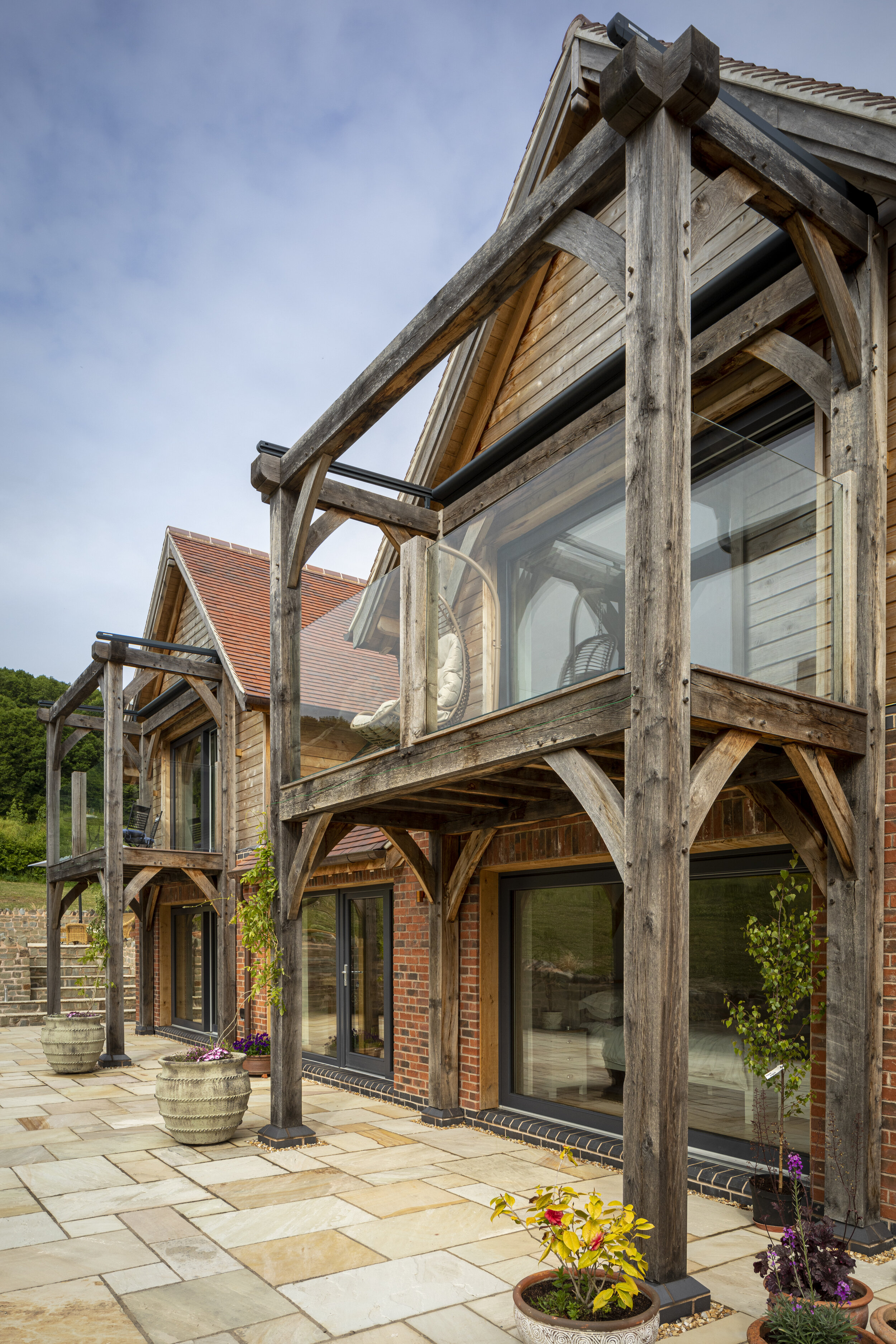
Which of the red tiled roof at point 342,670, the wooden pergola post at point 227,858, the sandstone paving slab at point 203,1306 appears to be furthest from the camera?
the wooden pergola post at point 227,858

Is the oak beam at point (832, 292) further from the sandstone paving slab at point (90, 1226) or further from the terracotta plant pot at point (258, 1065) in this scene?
the terracotta plant pot at point (258, 1065)

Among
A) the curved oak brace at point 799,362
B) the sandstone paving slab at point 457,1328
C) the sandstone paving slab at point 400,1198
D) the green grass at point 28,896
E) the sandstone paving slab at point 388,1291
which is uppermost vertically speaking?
the curved oak brace at point 799,362

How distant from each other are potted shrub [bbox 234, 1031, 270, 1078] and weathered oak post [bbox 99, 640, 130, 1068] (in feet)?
5.73

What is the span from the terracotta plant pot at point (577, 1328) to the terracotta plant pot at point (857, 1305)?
504mm

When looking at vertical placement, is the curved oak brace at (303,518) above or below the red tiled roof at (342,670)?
above

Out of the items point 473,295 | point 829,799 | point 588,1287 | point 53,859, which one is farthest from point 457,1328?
point 53,859

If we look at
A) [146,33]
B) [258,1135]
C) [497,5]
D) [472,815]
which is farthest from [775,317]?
[497,5]

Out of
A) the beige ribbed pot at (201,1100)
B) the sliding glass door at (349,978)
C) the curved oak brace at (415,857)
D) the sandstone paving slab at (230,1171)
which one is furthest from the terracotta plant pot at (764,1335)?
the sliding glass door at (349,978)

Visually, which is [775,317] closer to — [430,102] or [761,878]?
[761,878]

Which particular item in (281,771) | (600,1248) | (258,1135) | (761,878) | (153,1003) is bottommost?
(153,1003)

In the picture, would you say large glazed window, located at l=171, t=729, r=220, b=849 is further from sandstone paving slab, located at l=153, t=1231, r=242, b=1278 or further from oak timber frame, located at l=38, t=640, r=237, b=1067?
sandstone paving slab, located at l=153, t=1231, r=242, b=1278

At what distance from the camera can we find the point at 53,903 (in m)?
14.0

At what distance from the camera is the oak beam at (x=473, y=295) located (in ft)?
14.7

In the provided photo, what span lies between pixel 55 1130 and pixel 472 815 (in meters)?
4.06
